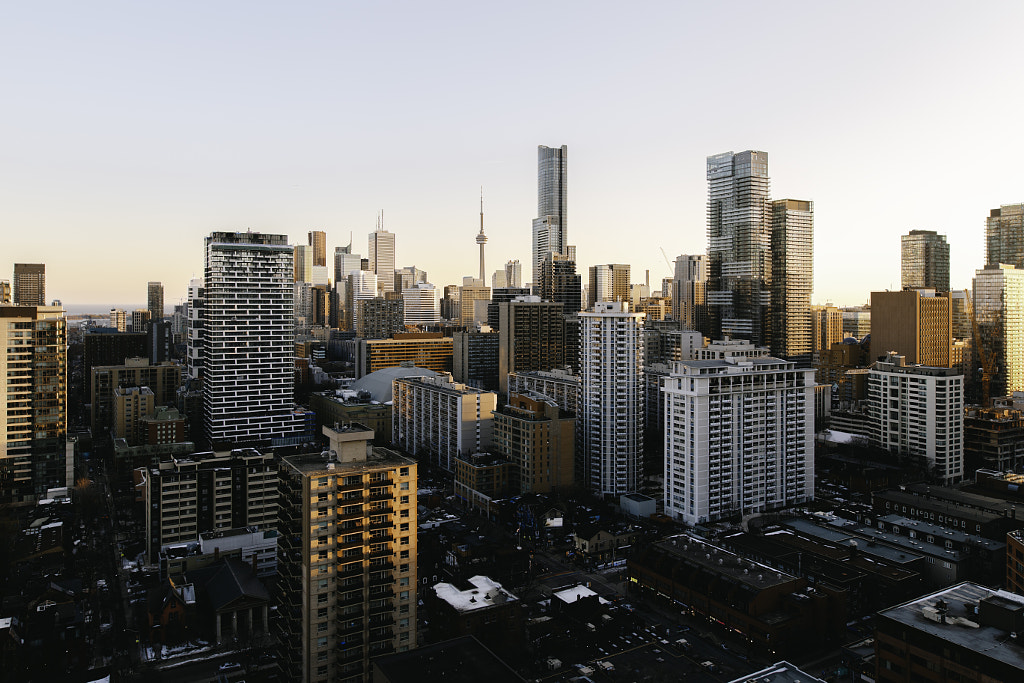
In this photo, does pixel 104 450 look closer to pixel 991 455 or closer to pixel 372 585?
pixel 372 585

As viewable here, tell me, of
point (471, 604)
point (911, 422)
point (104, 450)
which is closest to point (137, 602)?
point (471, 604)

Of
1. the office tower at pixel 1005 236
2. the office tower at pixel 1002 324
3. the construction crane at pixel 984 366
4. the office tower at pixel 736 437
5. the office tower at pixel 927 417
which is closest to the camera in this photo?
the office tower at pixel 736 437

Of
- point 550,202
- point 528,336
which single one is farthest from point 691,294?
point 528,336

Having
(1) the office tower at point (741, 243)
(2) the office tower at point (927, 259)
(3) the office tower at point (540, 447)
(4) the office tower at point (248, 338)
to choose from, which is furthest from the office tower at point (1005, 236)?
(4) the office tower at point (248, 338)

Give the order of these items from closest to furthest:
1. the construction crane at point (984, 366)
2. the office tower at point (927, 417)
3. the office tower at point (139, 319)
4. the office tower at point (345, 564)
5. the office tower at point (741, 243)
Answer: the office tower at point (345, 564) → the office tower at point (927, 417) → the construction crane at point (984, 366) → the office tower at point (741, 243) → the office tower at point (139, 319)

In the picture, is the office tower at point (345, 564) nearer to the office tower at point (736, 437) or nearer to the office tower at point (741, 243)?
the office tower at point (736, 437)

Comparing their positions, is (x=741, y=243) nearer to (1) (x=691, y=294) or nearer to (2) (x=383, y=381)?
(1) (x=691, y=294)
